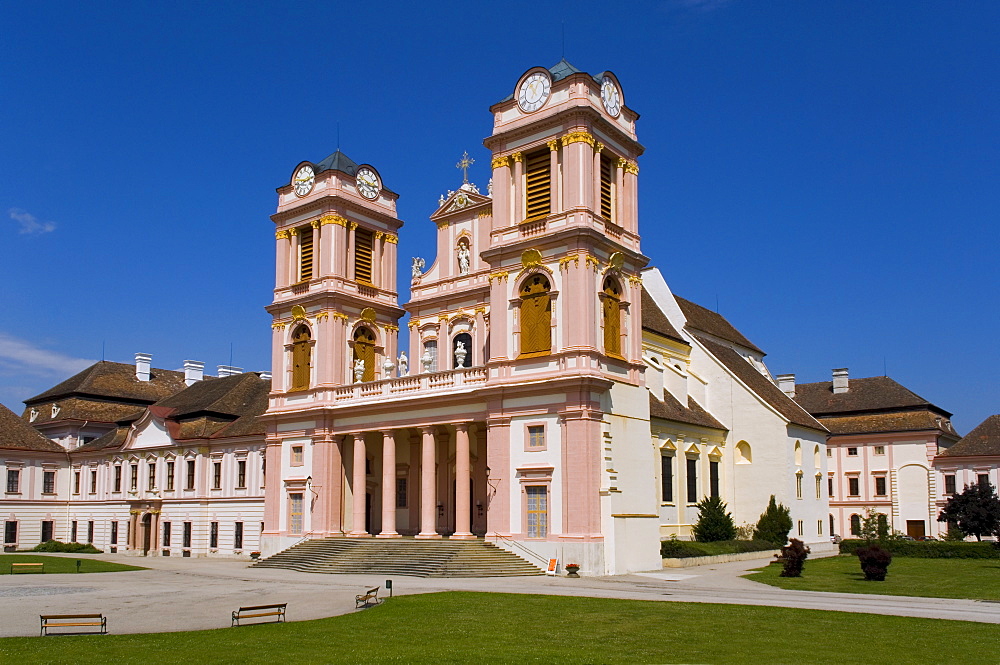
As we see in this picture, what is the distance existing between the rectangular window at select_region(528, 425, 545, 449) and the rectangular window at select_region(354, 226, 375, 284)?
15753 millimetres

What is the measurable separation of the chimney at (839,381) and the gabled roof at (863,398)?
1.09 feet

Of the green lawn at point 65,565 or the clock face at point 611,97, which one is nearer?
the clock face at point 611,97

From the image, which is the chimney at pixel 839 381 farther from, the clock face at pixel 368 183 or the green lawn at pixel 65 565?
the green lawn at pixel 65 565

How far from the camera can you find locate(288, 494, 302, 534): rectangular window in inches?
1781

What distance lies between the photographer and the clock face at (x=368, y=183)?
49.0 metres

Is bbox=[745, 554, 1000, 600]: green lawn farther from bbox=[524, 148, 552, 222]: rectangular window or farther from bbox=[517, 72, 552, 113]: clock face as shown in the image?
bbox=[517, 72, 552, 113]: clock face

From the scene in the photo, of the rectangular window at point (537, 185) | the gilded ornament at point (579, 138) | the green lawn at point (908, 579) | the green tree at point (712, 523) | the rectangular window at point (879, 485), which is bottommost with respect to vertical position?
the green lawn at point (908, 579)

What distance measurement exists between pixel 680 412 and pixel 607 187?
543 inches

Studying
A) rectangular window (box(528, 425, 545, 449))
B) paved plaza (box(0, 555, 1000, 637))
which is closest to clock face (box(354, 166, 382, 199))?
rectangular window (box(528, 425, 545, 449))

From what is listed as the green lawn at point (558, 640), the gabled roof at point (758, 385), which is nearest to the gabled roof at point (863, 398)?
the gabled roof at point (758, 385)

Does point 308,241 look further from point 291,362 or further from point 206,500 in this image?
point 206,500

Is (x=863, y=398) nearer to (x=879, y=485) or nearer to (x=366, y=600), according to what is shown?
(x=879, y=485)

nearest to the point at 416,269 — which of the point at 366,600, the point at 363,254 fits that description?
the point at 363,254

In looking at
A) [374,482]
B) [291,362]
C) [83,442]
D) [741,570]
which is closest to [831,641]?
[741,570]
